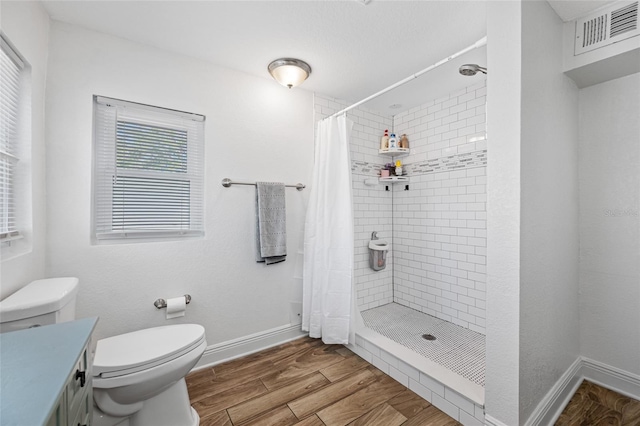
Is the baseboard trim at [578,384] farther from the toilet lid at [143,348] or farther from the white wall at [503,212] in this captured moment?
the toilet lid at [143,348]

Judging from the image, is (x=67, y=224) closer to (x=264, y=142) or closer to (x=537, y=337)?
(x=264, y=142)

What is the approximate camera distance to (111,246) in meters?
1.76

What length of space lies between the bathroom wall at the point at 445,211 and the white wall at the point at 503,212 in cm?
111

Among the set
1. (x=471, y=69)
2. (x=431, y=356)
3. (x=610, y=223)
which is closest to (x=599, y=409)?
(x=431, y=356)

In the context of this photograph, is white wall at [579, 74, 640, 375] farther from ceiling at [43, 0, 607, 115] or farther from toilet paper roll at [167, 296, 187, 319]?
toilet paper roll at [167, 296, 187, 319]

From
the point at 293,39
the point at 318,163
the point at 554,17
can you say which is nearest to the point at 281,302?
the point at 318,163

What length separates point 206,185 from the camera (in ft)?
6.83

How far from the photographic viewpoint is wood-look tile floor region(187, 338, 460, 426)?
158 cm

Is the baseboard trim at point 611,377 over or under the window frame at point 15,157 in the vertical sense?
under

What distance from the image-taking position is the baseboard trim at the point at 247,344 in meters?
2.09

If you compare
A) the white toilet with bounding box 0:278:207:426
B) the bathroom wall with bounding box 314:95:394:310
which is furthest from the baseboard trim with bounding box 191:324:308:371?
the bathroom wall with bounding box 314:95:394:310

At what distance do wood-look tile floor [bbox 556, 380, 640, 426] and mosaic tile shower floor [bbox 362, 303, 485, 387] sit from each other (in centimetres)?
47

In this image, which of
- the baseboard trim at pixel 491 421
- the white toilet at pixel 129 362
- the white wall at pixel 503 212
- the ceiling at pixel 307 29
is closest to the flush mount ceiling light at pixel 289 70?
the ceiling at pixel 307 29

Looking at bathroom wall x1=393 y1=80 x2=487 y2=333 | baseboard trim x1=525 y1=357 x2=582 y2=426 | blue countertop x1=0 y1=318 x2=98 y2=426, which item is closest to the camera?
blue countertop x1=0 y1=318 x2=98 y2=426
